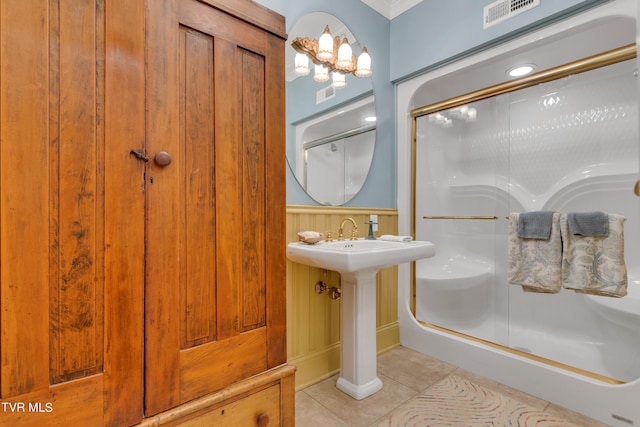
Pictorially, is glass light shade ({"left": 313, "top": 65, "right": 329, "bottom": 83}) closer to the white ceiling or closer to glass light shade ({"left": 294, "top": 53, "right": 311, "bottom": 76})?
glass light shade ({"left": 294, "top": 53, "right": 311, "bottom": 76})

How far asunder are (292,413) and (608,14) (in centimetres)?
221

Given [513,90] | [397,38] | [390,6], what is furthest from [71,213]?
[390,6]

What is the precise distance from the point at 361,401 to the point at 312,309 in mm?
553

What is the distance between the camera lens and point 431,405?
5.43 ft

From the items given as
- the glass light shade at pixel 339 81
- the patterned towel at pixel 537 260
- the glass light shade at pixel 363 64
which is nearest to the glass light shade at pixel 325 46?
the glass light shade at pixel 339 81

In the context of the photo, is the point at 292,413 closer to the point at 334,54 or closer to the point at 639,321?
the point at 334,54

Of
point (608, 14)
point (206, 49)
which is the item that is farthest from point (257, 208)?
point (608, 14)

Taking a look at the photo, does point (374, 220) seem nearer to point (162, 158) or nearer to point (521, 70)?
point (521, 70)

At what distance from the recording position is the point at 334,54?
2.03 metres

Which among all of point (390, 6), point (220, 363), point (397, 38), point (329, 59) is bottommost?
point (220, 363)

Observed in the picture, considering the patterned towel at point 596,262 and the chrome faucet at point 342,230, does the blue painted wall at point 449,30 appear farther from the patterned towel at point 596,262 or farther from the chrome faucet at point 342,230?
the chrome faucet at point 342,230

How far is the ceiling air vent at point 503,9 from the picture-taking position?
1.70 meters

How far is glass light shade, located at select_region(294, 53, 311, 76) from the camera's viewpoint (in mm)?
1845

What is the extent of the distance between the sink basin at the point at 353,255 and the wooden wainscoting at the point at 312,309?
7.2 inches
